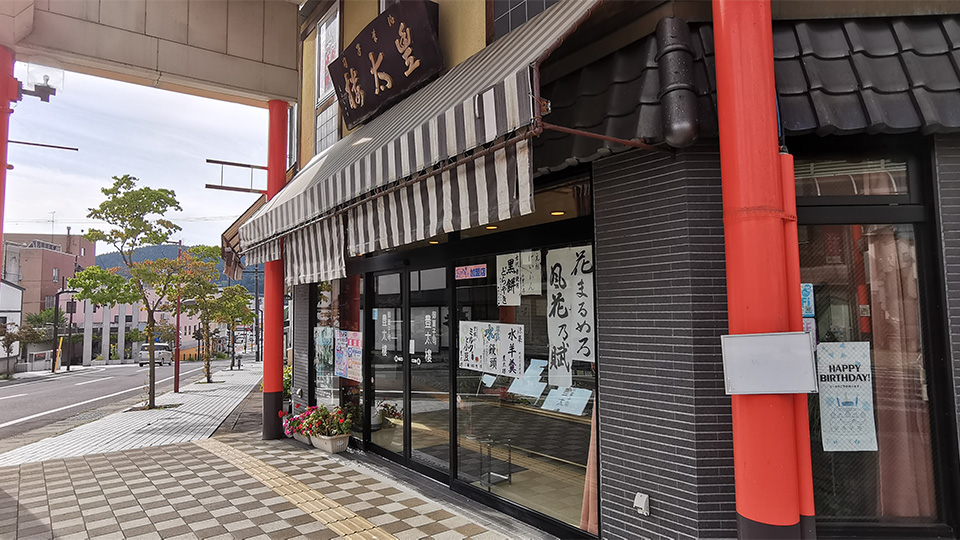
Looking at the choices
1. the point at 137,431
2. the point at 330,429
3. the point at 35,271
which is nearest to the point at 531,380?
the point at 330,429

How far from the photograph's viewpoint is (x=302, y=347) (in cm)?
966

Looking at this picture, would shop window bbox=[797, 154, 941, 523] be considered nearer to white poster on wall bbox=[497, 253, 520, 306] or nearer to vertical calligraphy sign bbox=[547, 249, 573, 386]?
vertical calligraphy sign bbox=[547, 249, 573, 386]

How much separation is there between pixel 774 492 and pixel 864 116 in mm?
2413

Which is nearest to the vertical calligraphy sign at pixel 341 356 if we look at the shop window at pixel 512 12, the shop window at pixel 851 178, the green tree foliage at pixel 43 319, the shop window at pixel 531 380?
the shop window at pixel 531 380

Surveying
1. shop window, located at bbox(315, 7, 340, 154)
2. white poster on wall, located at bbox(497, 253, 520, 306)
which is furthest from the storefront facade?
shop window, located at bbox(315, 7, 340, 154)

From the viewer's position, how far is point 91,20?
329 inches

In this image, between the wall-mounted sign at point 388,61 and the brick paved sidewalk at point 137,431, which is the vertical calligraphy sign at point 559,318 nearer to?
the wall-mounted sign at point 388,61

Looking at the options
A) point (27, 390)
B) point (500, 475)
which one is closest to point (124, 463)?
point (500, 475)

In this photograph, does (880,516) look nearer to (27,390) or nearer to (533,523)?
(533,523)

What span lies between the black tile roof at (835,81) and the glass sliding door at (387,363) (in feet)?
14.2

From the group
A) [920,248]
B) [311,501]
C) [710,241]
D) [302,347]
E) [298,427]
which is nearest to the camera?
[710,241]

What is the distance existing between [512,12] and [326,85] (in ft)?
18.0

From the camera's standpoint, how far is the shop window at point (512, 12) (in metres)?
4.80

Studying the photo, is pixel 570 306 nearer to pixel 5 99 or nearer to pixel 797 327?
pixel 797 327
